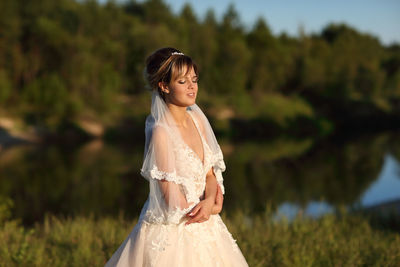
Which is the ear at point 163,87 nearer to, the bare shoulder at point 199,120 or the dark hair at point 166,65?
the dark hair at point 166,65

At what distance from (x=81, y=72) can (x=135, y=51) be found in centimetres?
567

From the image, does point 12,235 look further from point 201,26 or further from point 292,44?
point 292,44

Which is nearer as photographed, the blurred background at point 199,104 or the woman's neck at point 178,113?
the woman's neck at point 178,113

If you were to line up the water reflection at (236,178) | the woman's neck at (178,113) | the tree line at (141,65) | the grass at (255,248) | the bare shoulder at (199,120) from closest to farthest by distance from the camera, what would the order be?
the woman's neck at (178,113), the bare shoulder at (199,120), the grass at (255,248), the water reflection at (236,178), the tree line at (141,65)

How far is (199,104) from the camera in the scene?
110 ft

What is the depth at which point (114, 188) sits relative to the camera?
16078 millimetres

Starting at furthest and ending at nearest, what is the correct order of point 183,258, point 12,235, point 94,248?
point 12,235 → point 94,248 → point 183,258

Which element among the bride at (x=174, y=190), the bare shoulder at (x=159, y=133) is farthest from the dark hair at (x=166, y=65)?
the bare shoulder at (x=159, y=133)

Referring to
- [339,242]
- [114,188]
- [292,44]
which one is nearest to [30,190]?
[114,188]

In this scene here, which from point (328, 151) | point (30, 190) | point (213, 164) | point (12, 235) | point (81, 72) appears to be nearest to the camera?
point (213, 164)

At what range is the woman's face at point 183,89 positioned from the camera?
272cm

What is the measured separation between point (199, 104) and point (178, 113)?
3067 cm

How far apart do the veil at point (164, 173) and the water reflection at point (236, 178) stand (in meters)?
7.15

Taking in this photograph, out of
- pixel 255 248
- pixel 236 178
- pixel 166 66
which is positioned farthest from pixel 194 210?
pixel 236 178
